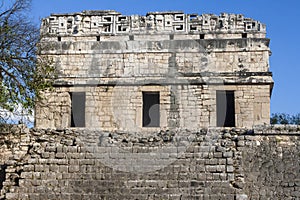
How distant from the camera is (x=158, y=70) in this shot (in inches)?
641

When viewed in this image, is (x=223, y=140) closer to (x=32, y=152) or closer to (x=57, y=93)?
(x=32, y=152)

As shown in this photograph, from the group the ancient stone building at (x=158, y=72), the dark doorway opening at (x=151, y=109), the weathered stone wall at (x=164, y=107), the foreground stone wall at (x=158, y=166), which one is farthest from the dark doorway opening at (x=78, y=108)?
the foreground stone wall at (x=158, y=166)

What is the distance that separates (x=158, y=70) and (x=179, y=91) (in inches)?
36.5

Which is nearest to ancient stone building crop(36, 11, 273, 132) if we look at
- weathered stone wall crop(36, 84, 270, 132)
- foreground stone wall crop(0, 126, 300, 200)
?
Answer: weathered stone wall crop(36, 84, 270, 132)

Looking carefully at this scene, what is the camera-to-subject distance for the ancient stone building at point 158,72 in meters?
15.9

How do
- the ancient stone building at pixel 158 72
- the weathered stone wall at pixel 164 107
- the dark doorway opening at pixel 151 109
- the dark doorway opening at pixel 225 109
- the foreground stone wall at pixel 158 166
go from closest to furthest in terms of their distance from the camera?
the foreground stone wall at pixel 158 166
the weathered stone wall at pixel 164 107
the ancient stone building at pixel 158 72
the dark doorway opening at pixel 225 109
the dark doorway opening at pixel 151 109

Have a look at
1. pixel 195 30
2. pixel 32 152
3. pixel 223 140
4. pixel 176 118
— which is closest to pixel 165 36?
pixel 195 30

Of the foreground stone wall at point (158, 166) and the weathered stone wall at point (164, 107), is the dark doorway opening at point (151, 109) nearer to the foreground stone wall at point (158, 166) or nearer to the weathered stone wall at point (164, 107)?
the weathered stone wall at point (164, 107)

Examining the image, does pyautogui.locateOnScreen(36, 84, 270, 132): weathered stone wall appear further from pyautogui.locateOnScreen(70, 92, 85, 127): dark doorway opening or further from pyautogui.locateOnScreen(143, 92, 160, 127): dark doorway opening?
pyautogui.locateOnScreen(143, 92, 160, 127): dark doorway opening

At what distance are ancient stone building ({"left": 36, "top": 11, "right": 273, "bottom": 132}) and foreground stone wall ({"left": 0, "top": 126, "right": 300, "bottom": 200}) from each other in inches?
104

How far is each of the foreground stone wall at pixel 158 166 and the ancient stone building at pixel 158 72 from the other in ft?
8.69

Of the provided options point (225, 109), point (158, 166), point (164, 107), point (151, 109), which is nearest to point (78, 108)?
point (151, 109)

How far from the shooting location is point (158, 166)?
1175 cm

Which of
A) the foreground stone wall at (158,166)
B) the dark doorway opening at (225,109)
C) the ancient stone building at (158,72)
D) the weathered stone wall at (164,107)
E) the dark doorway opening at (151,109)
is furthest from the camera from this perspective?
the dark doorway opening at (151,109)
